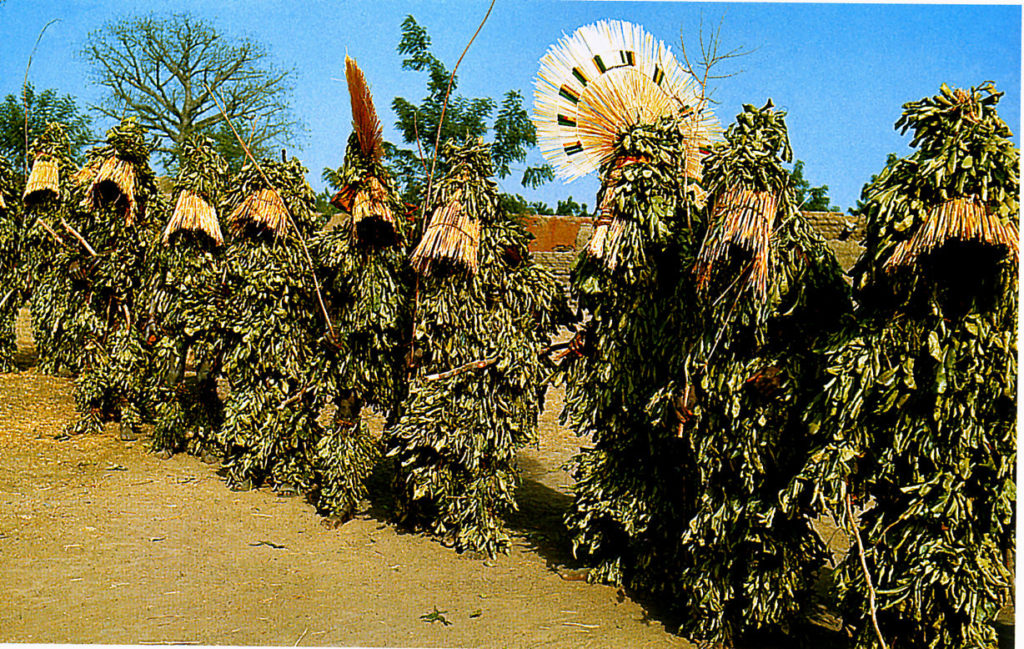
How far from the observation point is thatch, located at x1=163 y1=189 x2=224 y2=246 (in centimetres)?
622

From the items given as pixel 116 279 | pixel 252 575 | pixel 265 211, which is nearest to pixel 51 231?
pixel 116 279

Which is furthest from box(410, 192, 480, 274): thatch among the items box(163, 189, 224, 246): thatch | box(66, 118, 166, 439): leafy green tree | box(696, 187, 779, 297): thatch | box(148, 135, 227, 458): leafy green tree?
box(66, 118, 166, 439): leafy green tree

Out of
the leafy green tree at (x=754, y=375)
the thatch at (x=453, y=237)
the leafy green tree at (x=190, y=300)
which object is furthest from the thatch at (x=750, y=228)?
the leafy green tree at (x=190, y=300)

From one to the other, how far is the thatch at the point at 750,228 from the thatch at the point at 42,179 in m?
6.23

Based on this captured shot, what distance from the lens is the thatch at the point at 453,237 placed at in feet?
15.3

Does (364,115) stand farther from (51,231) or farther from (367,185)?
(51,231)

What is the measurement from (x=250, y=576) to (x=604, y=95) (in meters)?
2.97

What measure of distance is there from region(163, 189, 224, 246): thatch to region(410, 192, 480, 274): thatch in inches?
88.2

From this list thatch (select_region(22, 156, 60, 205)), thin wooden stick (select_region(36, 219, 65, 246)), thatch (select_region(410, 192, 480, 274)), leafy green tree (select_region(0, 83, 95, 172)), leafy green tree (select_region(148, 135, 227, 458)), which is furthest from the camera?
leafy green tree (select_region(0, 83, 95, 172))

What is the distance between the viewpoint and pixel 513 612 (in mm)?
4203

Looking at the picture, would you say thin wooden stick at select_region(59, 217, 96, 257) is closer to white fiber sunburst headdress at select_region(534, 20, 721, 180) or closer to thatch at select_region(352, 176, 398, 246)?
thatch at select_region(352, 176, 398, 246)

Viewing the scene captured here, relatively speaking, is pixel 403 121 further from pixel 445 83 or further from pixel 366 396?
pixel 366 396

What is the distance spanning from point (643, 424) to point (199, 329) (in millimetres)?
3249

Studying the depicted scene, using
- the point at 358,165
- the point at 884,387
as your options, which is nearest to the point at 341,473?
the point at 358,165
